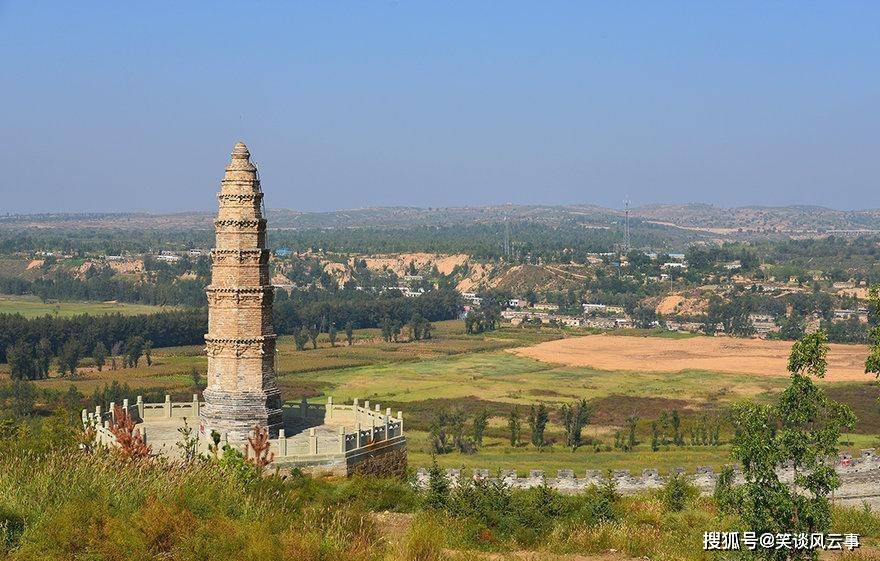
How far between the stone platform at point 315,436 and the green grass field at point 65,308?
106130mm

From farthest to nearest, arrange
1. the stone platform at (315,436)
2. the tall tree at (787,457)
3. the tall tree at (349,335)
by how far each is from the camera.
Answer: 1. the tall tree at (349,335)
2. the stone platform at (315,436)
3. the tall tree at (787,457)

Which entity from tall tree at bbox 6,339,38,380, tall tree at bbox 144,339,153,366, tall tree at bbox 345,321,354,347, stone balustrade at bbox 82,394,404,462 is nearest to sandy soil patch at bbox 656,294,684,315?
tall tree at bbox 345,321,354,347

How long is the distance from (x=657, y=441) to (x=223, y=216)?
120ft

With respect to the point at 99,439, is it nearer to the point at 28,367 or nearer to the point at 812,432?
the point at 812,432

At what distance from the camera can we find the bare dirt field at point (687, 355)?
103m

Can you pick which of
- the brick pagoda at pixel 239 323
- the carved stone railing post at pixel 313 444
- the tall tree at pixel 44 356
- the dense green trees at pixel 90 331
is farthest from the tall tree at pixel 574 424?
the dense green trees at pixel 90 331

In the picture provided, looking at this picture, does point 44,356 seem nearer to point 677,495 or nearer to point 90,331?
point 90,331

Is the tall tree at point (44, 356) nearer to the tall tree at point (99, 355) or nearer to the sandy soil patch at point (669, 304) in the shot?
the tall tree at point (99, 355)

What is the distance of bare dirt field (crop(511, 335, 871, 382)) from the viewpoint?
103 meters

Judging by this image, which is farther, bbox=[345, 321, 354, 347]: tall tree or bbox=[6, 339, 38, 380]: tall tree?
bbox=[345, 321, 354, 347]: tall tree

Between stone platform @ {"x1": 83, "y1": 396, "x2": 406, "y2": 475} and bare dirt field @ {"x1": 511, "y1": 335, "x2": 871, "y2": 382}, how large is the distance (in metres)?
65.1

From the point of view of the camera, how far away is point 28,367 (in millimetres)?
91938

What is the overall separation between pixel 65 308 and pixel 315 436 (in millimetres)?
131381

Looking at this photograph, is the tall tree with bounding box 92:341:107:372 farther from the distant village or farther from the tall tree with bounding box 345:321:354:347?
the distant village
